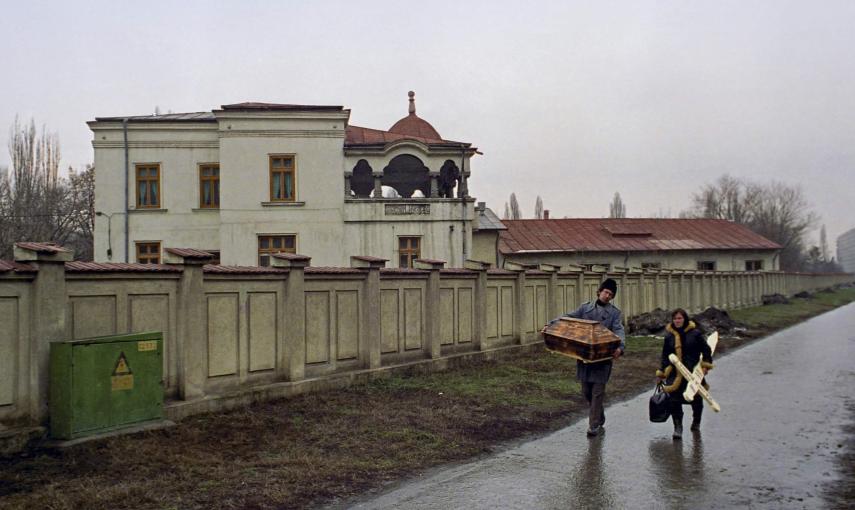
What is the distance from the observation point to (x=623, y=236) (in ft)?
180

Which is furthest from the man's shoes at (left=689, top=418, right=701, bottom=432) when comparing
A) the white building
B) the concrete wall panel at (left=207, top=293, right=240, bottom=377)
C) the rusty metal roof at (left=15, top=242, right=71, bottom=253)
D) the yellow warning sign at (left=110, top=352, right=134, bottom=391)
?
the white building

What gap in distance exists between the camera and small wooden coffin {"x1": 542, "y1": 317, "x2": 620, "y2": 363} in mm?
8609

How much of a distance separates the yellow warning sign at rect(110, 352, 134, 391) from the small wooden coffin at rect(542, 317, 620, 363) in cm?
483

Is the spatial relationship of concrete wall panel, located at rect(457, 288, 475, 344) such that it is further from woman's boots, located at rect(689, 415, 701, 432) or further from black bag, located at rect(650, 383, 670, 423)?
black bag, located at rect(650, 383, 670, 423)

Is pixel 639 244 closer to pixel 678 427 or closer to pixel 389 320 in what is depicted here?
pixel 389 320

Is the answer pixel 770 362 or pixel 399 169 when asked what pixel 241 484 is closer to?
pixel 770 362

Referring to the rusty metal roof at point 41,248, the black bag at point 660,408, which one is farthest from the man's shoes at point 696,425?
the rusty metal roof at point 41,248

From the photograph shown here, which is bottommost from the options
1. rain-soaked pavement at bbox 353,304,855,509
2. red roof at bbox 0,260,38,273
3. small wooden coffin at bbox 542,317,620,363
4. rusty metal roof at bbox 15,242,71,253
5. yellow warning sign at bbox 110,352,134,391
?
rain-soaked pavement at bbox 353,304,855,509

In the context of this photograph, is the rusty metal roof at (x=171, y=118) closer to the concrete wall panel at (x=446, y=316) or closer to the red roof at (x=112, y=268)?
the concrete wall panel at (x=446, y=316)

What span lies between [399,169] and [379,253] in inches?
238

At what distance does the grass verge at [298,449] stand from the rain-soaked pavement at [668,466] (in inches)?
24.2

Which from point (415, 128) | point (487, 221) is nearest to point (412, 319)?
point (487, 221)

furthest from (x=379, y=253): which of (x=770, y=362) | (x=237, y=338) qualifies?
(x=237, y=338)

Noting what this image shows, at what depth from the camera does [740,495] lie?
622 cm
